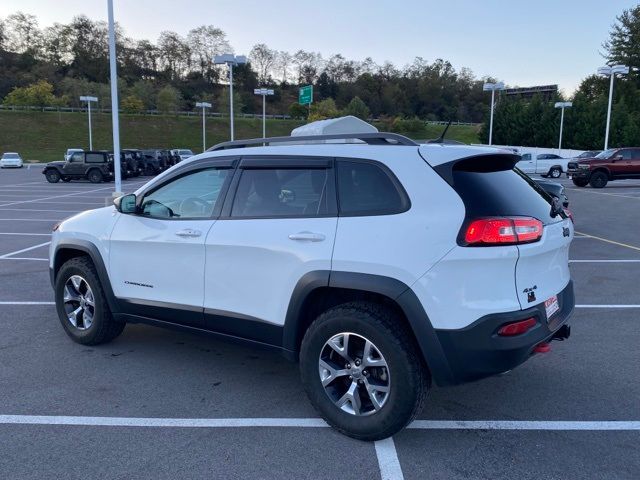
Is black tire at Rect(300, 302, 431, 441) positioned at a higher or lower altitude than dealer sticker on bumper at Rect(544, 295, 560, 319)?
lower

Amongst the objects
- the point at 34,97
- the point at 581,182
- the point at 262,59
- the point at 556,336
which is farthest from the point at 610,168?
the point at 262,59

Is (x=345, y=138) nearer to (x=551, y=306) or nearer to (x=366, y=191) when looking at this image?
(x=366, y=191)

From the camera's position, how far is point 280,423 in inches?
146

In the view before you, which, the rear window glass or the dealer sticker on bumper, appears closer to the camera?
the rear window glass

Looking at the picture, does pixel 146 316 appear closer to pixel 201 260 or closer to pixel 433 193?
pixel 201 260

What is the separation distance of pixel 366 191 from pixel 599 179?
26.1 metres

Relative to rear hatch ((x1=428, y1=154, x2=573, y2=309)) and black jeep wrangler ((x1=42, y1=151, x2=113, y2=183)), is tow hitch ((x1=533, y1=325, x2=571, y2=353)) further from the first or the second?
black jeep wrangler ((x1=42, y1=151, x2=113, y2=183))

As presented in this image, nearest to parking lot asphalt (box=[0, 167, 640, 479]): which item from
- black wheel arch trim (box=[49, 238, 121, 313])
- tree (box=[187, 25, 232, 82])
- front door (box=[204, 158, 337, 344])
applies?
black wheel arch trim (box=[49, 238, 121, 313])

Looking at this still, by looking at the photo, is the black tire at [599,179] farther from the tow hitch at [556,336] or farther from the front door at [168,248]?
the front door at [168,248]

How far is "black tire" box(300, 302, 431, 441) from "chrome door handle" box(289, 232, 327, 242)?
0.45 metres

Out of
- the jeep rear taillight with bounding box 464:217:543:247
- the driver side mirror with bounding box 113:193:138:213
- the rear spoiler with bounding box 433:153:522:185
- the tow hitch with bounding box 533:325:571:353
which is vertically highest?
the rear spoiler with bounding box 433:153:522:185

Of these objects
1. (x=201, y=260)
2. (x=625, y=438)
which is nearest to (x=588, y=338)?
(x=625, y=438)

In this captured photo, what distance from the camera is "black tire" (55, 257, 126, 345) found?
4914mm

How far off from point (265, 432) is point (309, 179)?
5.49 feet
